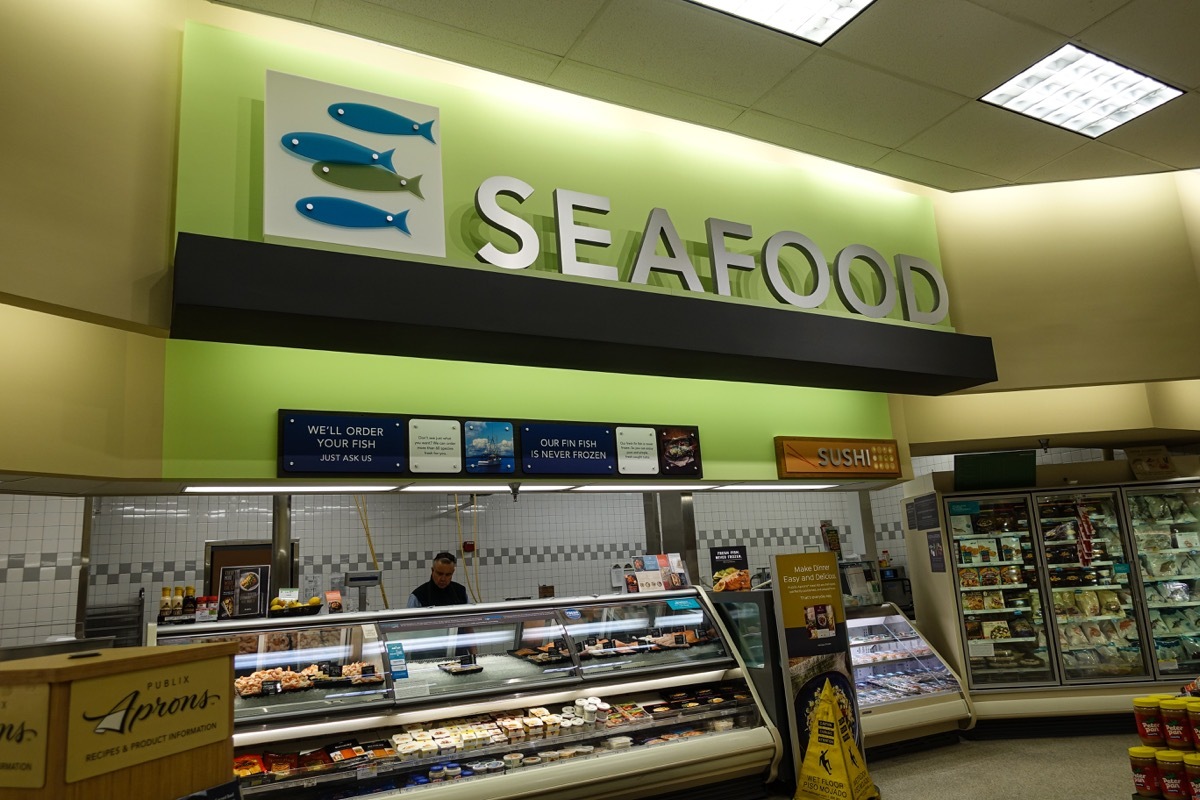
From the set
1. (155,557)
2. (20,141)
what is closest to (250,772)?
(20,141)

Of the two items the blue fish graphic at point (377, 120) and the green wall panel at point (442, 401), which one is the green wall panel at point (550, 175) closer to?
the blue fish graphic at point (377, 120)

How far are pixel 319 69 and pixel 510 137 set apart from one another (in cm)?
111

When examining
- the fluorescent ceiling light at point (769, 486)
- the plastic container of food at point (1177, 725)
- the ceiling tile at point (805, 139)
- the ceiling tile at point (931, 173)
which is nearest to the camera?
the plastic container of food at point (1177, 725)

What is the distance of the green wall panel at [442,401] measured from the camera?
4.15 m

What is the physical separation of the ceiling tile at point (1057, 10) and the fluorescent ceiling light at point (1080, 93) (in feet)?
0.97

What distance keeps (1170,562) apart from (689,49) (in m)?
6.18

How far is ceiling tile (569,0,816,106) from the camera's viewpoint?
414 cm

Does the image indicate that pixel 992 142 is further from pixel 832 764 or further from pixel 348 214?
pixel 348 214

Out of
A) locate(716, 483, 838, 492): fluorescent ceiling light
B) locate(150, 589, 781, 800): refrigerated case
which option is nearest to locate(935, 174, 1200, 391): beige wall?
locate(716, 483, 838, 492): fluorescent ceiling light

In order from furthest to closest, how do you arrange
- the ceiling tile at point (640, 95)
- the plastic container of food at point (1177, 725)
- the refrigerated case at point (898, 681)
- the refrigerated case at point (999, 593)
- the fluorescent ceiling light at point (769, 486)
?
the refrigerated case at point (999, 593) → the fluorescent ceiling light at point (769, 486) → the refrigerated case at point (898, 681) → the ceiling tile at point (640, 95) → the plastic container of food at point (1177, 725)

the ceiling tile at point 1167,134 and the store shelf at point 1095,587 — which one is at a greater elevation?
the ceiling tile at point 1167,134

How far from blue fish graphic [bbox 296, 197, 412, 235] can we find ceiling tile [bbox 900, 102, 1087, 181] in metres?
3.69

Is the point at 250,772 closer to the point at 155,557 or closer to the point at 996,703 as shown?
the point at 155,557

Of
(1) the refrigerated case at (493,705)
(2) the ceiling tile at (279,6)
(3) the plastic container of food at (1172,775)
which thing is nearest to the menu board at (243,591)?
(1) the refrigerated case at (493,705)
